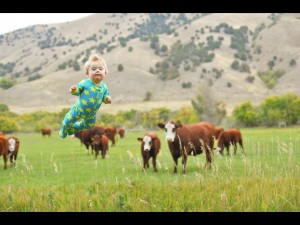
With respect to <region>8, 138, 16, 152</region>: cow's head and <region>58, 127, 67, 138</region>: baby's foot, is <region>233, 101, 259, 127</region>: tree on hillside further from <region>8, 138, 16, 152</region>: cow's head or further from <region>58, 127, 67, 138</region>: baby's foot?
<region>58, 127, 67, 138</region>: baby's foot

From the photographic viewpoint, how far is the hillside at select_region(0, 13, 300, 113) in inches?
4146

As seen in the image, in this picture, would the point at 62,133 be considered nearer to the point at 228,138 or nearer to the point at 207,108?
the point at 228,138

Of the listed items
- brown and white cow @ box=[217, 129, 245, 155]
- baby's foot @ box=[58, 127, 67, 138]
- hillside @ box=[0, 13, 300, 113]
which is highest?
hillside @ box=[0, 13, 300, 113]

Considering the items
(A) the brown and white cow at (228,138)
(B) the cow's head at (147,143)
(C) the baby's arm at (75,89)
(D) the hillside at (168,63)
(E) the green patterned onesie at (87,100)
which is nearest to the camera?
(C) the baby's arm at (75,89)

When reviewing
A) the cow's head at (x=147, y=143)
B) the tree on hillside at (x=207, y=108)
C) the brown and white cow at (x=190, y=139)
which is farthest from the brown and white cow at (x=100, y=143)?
the tree on hillside at (x=207, y=108)

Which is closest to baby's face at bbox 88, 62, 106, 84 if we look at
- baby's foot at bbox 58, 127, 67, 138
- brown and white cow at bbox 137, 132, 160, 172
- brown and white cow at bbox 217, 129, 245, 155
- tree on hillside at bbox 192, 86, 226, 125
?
baby's foot at bbox 58, 127, 67, 138

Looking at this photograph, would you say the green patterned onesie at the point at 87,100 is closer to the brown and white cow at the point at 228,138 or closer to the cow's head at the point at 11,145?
the cow's head at the point at 11,145

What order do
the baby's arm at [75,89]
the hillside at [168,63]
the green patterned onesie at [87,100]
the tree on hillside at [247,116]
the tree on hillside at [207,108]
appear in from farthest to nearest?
1. the hillside at [168,63]
2. the tree on hillside at [207,108]
3. the tree on hillside at [247,116]
4. the green patterned onesie at [87,100]
5. the baby's arm at [75,89]

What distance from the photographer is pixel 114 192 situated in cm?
748

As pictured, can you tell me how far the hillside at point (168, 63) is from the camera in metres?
105

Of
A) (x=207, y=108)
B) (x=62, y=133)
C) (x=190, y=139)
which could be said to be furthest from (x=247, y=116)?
(x=62, y=133)

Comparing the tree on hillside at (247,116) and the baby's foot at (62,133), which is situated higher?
the tree on hillside at (247,116)
